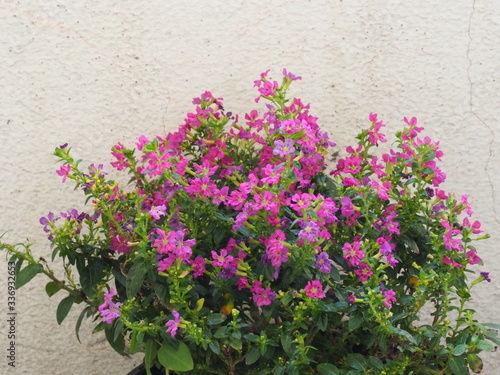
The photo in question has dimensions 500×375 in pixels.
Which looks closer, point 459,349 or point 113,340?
point 459,349

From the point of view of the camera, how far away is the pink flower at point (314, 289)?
4.28ft

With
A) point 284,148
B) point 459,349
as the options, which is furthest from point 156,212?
point 459,349

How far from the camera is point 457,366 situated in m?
1.33

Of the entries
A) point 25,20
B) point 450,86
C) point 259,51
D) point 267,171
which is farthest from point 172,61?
point 450,86

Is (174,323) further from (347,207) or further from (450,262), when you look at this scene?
(450,262)

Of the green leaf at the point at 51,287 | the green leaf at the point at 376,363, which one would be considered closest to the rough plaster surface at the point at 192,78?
the green leaf at the point at 51,287

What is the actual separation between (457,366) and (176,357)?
58cm

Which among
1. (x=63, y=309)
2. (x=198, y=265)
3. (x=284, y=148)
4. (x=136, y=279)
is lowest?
(x=63, y=309)

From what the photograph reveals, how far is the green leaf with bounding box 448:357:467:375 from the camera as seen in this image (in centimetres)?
133

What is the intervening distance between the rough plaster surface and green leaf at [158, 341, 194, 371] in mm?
616

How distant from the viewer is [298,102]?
160 cm

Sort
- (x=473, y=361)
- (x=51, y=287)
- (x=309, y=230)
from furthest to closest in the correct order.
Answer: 1. (x=51, y=287)
2. (x=473, y=361)
3. (x=309, y=230)

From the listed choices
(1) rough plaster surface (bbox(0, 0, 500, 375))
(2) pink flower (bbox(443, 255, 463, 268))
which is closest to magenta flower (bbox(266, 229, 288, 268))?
(2) pink flower (bbox(443, 255, 463, 268))

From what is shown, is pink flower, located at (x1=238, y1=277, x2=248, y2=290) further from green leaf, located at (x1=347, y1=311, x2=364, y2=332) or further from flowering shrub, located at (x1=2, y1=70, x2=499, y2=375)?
green leaf, located at (x1=347, y1=311, x2=364, y2=332)
